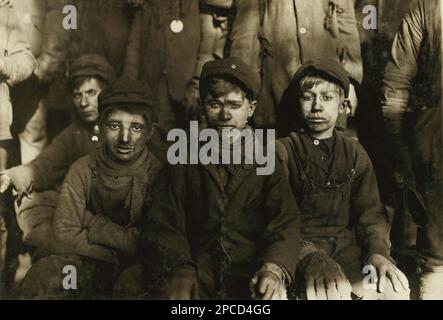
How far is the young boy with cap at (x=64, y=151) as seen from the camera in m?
5.52

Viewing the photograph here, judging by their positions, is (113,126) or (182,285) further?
(113,126)

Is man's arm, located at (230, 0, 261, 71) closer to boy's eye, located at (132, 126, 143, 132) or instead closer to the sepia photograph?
the sepia photograph

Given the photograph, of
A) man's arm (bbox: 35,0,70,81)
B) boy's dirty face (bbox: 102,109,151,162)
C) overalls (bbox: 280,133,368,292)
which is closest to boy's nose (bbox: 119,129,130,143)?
boy's dirty face (bbox: 102,109,151,162)

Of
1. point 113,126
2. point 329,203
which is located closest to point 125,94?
point 113,126

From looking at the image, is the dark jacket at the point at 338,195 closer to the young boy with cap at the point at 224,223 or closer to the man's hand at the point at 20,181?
the young boy with cap at the point at 224,223

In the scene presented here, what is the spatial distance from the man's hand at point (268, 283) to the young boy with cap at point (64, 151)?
1.55 m

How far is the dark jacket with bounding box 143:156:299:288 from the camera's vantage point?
5.32 meters

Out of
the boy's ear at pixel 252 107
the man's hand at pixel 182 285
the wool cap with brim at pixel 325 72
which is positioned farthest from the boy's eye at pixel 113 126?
the wool cap with brim at pixel 325 72

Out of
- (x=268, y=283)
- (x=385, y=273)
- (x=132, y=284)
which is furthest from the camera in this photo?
(x=385, y=273)

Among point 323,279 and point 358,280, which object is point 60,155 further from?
point 358,280

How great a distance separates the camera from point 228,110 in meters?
5.43

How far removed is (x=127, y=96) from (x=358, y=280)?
2.14 meters
